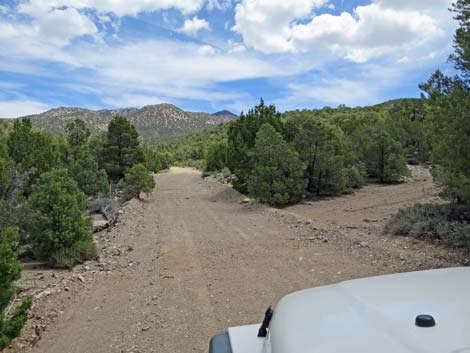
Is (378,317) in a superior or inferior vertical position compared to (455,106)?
inferior

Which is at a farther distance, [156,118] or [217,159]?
[156,118]

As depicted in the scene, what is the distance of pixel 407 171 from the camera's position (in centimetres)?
2406

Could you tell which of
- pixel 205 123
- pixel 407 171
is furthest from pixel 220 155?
pixel 205 123

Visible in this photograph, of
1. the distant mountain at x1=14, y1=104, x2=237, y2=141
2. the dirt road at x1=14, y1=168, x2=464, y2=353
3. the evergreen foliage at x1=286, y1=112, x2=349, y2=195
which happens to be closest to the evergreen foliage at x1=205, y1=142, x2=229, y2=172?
the evergreen foliage at x1=286, y1=112, x2=349, y2=195

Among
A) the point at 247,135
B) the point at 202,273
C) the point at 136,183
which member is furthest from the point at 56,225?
the point at 247,135

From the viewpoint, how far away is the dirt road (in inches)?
215

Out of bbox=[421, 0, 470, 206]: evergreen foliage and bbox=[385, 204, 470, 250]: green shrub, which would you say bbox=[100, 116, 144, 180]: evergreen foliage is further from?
bbox=[421, 0, 470, 206]: evergreen foliage

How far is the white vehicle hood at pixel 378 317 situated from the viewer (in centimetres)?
140

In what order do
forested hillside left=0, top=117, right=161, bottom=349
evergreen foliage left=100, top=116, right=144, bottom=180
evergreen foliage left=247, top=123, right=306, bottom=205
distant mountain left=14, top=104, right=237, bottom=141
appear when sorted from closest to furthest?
1. forested hillside left=0, top=117, right=161, bottom=349
2. evergreen foliage left=247, top=123, right=306, bottom=205
3. evergreen foliage left=100, top=116, right=144, bottom=180
4. distant mountain left=14, top=104, right=237, bottom=141

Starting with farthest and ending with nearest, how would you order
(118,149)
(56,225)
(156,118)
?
(156,118) < (118,149) < (56,225)

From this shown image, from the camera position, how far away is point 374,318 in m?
1.60

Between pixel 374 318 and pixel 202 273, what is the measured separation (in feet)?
21.9

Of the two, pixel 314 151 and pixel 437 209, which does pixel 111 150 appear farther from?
pixel 437 209

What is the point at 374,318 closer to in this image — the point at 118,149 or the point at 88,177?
the point at 88,177
